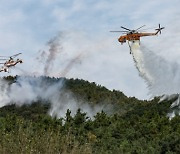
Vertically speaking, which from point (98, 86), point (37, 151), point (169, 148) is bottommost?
point (37, 151)

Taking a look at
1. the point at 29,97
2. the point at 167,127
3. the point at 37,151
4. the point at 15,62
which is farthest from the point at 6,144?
the point at 29,97

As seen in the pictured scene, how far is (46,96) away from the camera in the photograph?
148625mm

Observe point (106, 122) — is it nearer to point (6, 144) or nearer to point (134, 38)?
point (134, 38)

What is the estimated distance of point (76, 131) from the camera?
Result: 3684cm

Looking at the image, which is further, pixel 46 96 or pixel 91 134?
pixel 46 96

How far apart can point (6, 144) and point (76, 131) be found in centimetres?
2463

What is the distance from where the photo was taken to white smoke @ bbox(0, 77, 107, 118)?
12221 centimetres

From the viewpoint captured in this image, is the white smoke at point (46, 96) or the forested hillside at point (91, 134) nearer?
the forested hillside at point (91, 134)

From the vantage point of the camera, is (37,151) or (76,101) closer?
(37,151)

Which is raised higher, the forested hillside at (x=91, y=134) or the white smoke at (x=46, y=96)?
the white smoke at (x=46, y=96)

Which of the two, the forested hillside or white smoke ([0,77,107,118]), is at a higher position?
white smoke ([0,77,107,118])

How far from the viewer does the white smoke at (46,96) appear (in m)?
122

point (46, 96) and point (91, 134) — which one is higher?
point (46, 96)

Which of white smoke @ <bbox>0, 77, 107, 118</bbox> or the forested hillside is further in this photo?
white smoke @ <bbox>0, 77, 107, 118</bbox>
